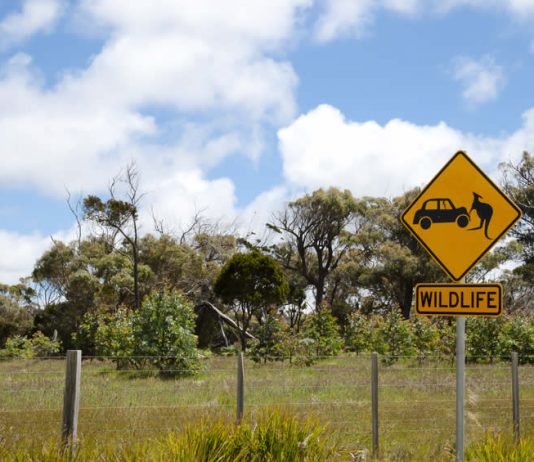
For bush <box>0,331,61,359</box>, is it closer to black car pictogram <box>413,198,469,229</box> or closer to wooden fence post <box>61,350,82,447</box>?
wooden fence post <box>61,350,82,447</box>

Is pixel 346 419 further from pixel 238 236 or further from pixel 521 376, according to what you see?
pixel 238 236

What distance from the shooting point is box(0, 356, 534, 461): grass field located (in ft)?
27.6

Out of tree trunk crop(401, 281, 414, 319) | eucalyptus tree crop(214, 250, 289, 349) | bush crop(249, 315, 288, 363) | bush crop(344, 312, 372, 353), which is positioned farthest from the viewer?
tree trunk crop(401, 281, 414, 319)

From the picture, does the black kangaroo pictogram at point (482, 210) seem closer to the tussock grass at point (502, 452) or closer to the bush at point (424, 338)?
the tussock grass at point (502, 452)

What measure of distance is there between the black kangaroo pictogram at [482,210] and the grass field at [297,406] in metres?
2.94

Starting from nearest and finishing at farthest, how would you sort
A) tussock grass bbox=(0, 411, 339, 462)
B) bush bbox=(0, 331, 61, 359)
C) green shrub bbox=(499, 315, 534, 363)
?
tussock grass bbox=(0, 411, 339, 462) → green shrub bbox=(499, 315, 534, 363) → bush bbox=(0, 331, 61, 359)

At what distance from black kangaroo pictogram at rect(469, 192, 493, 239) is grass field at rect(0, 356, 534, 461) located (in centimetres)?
294

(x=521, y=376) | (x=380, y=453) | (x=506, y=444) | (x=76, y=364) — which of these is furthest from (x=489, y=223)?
(x=521, y=376)

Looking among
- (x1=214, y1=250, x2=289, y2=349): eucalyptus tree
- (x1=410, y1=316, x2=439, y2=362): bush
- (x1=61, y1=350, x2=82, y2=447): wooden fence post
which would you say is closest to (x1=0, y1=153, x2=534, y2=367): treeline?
(x1=214, y1=250, x2=289, y2=349): eucalyptus tree

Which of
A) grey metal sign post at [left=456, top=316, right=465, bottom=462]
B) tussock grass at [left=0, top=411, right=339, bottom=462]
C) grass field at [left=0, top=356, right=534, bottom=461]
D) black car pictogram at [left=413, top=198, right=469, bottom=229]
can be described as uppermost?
black car pictogram at [left=413, top=198, right=469, bottom=229]

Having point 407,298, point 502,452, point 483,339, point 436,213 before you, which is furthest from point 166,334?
point 407,298

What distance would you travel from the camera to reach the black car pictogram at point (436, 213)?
6629 mm

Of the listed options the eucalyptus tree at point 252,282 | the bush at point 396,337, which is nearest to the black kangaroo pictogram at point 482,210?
the bush at point 396,337

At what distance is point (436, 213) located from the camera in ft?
22.0
